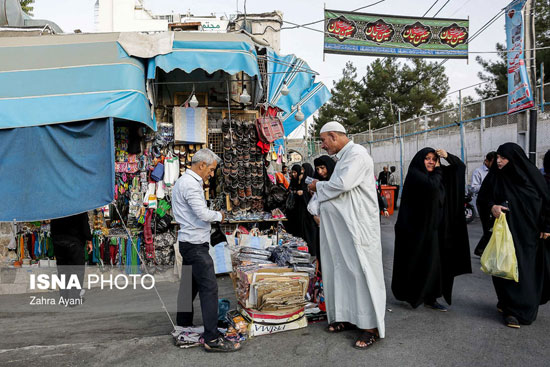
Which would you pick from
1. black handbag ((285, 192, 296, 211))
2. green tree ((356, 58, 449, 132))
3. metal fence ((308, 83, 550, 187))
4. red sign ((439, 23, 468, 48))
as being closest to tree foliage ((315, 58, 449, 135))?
green tree ((356, 58, 449, 132))

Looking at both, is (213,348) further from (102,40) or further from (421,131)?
(421,131)

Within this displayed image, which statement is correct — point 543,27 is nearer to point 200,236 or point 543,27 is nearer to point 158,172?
point 158,172

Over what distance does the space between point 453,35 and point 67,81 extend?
23.9ft

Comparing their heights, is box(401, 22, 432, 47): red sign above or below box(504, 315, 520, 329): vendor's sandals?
above

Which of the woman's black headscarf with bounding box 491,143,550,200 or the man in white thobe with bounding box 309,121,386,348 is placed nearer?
the man in white thobe with bounding box 309,121,386,348

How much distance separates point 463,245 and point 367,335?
5.48 ft

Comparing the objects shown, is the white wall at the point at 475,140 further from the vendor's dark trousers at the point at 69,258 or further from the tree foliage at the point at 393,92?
the tree foliage at the point at 393,92

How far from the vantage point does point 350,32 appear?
8.03 m

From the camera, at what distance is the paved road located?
3.27m

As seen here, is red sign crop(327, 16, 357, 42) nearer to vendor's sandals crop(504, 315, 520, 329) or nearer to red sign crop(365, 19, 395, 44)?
red sign crop(365, 19, 395, 44)

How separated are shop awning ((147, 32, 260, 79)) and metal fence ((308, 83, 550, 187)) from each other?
5.49m

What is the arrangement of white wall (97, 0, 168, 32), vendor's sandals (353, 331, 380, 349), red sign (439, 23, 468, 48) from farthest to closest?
1. white wall (97, 0, 168, 32)
2. red sign (439, 23, 468, 48)
3. vendor's sandals (353, 331, 380, 349)

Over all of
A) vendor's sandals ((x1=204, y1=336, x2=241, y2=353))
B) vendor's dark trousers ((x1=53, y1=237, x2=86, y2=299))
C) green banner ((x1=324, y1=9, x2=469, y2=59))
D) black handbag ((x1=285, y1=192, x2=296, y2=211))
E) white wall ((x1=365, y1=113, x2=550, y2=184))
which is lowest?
vendor's sandals ((x1=204, y1=336, x2=241, y2=353))

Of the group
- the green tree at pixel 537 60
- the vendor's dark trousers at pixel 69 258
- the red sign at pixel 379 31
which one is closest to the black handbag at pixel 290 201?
the vendor's dark trousers at pixel 69 258
